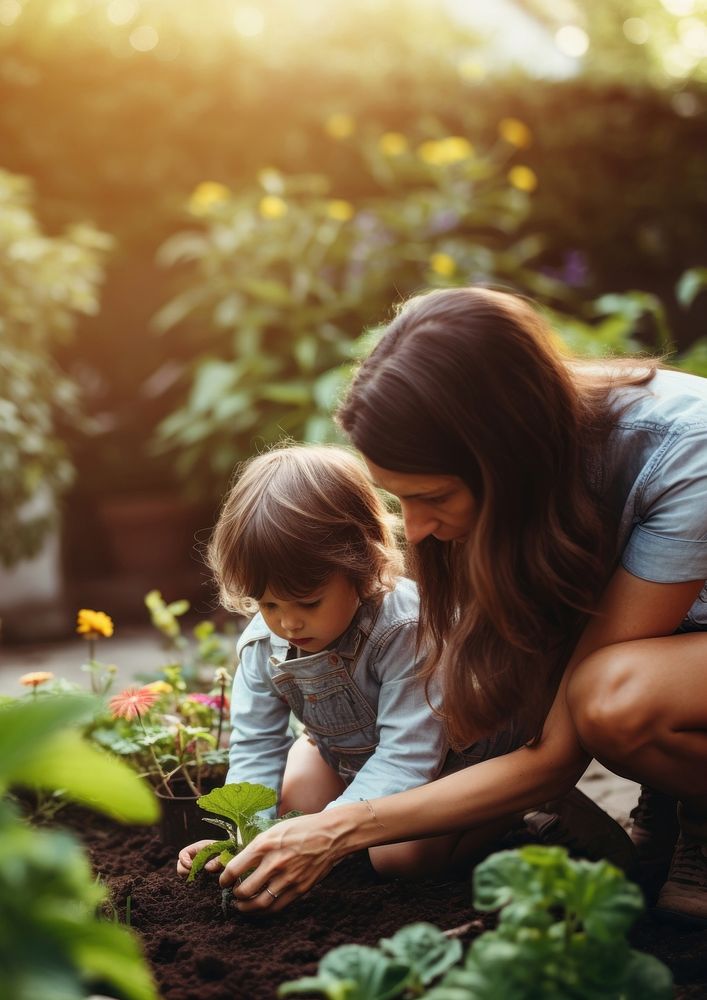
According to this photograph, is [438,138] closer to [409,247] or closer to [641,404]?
[409,247]

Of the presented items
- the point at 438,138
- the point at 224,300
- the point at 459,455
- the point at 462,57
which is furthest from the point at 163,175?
the point at 459,455

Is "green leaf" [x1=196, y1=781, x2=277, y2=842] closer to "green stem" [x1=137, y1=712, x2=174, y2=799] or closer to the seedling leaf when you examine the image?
the seedling leaf

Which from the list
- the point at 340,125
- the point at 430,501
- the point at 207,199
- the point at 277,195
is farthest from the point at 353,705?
the point at 340,125

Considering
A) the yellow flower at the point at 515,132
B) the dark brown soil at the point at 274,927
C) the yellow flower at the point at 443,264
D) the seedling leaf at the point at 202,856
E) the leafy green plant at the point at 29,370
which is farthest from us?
the yellow flower at the point at 515,132

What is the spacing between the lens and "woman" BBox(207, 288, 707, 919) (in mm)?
1537

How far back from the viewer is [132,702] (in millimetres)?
2049

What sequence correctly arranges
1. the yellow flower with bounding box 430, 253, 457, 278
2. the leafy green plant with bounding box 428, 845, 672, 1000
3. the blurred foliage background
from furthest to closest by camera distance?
the blurred foliage background < the yellow flower with bounding box 430, 253, 457, 278 < the leafy green plant with bounding box 428, 845, 672, 1000

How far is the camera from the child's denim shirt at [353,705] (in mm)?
1893

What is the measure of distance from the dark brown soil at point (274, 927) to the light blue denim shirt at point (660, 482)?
58cm

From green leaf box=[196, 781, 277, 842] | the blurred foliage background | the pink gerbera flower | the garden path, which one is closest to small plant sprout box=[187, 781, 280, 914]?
green leaf box=[196, 781, 277, 842]

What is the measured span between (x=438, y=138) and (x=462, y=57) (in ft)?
2.12

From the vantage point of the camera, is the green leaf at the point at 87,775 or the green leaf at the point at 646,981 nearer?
the green leaf at the point at 87,775

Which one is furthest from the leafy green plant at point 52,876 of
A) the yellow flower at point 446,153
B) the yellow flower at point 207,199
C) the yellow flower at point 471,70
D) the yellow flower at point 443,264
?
the yellow flower at point 471,70

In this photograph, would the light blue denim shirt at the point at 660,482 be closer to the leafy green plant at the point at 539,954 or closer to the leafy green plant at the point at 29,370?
the leafy green plant at the point at 539,954
